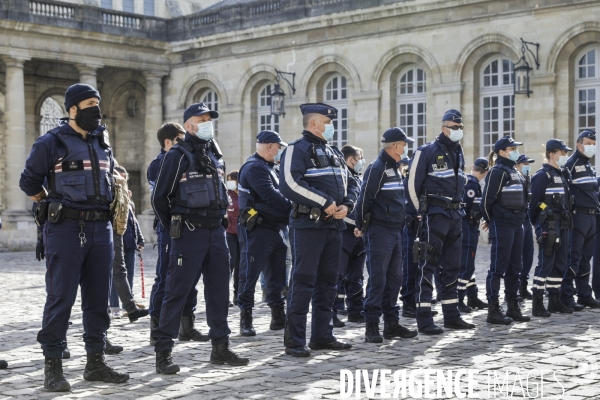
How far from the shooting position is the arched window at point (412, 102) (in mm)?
27234

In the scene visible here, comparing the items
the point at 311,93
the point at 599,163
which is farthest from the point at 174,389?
the point at 311,93

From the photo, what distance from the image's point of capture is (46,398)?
7.07 meters

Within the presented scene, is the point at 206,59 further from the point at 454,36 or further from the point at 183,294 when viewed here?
the point at 183,294

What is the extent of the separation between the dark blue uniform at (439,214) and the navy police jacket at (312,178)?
139 centimetres

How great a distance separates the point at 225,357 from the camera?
8.29 metres

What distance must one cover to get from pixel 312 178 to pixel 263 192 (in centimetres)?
134

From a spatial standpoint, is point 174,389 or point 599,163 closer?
point 174,389

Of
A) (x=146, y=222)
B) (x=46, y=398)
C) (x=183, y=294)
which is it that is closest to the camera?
(x=46, y=398)

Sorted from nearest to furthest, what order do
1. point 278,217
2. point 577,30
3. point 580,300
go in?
point 278,217, point 580,300, point 577,30

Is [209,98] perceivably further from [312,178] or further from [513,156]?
[312,178]

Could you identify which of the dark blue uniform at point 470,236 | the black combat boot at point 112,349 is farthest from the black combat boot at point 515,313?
the black combat boot at point 112,349

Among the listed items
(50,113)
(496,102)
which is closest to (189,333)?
(496,102)

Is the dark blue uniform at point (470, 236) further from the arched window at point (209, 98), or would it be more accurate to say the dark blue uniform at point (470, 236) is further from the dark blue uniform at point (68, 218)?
the arched window at point (209, 98)

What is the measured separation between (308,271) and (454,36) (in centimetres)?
1818
